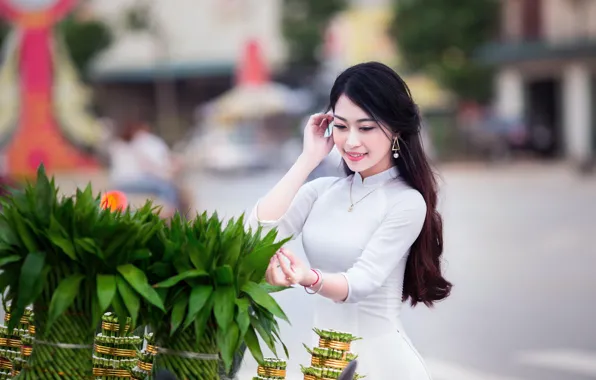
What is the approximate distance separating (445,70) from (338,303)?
4317 cm

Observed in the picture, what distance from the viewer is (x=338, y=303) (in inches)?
130

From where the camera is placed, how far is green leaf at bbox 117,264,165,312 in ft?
8.02

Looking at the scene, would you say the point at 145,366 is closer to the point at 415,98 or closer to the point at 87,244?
the point at 87,244

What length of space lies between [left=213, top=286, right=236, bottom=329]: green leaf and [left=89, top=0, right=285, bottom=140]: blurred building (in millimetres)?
54117

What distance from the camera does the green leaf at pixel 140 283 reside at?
2445mm

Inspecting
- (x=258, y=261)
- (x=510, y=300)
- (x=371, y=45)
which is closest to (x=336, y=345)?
(x=258, y=261)

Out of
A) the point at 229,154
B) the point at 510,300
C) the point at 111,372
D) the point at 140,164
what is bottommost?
the point at 111,372

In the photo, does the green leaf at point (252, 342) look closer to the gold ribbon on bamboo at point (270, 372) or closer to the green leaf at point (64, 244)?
the gold ribbon on bamboo at point (270, 372)

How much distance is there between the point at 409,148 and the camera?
3.37 meters

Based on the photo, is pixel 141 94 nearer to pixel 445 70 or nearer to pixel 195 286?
pixel 445 70

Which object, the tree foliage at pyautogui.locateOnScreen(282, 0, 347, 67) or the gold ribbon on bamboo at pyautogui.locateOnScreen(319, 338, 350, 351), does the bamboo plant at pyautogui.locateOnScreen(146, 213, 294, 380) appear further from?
the tree foliage at pyautogui.locateOnScreen(282, 0, 347, 67)

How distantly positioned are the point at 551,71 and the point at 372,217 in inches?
1752

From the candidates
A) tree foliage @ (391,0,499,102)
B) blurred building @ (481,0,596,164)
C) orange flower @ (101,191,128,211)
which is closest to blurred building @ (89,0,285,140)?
tree foliage @ (391,0,499,102)

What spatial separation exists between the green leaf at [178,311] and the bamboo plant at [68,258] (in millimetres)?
40
